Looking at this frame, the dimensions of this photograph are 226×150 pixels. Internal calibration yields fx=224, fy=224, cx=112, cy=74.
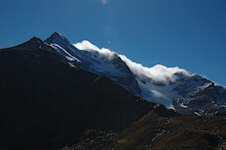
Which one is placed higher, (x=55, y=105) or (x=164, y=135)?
(x=55, y=105)

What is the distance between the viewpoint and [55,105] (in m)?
109

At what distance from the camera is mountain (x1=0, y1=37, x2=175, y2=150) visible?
90.7 metres

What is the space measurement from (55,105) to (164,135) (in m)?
57.8

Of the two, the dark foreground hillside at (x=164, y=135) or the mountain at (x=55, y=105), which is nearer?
the dark foreground hillside at (x=164, y=135)

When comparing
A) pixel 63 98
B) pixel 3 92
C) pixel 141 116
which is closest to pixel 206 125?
pixel 141 116

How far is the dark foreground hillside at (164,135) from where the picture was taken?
61256mm

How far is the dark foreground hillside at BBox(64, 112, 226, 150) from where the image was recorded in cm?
6126

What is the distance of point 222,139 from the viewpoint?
5978 centimetres

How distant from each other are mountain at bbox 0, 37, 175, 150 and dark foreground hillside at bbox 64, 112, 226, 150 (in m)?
5.94

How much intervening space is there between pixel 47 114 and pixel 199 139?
67.8m

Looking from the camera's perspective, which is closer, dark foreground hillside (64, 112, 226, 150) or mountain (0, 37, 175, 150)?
dark foreground hillside (64, 112, 226, 150)

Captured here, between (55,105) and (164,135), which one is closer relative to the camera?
(164,135)

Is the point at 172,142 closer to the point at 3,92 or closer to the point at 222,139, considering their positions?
the point at 222,139

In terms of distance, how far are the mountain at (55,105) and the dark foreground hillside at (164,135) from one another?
5.94m
